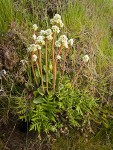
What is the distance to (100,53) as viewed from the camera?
10.2 feet

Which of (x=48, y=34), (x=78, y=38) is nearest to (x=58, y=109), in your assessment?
(x=48, y=34)

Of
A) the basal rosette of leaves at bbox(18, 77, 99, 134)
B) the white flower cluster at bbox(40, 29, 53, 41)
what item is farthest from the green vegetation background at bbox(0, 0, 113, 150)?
the white flower cluster at bbox(40, 29, 53, 41)

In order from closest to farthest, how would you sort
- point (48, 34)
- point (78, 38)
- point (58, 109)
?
point (48, 34) < point (58, 109) < point (78, 38)

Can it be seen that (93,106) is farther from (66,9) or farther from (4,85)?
(66,9)

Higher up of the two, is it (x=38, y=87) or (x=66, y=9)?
(x=66, y=9)

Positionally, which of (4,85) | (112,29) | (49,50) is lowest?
(4,85)

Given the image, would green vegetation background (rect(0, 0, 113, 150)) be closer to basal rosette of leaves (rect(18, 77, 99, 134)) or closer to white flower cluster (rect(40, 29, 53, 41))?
basal rosette of leaves (rect(18, 77, 99, 134))

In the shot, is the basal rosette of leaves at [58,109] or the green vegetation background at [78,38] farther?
the green vegetation background at [78,38]

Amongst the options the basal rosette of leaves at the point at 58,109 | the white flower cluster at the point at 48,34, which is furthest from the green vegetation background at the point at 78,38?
the white flower cluster at the point at 48,34

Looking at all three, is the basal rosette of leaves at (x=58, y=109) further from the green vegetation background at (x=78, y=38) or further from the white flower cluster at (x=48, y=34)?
the white flower cluster at (x=48, y=34)

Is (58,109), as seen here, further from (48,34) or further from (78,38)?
(78,38)

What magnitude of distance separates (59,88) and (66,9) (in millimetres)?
1322

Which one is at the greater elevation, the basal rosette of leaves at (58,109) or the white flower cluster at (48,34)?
the white flower cluster at (48,34)

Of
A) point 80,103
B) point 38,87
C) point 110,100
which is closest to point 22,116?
point 38,87
